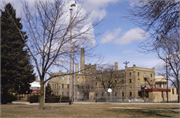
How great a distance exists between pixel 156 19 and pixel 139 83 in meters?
61.0

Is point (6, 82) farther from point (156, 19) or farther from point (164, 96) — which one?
point (164, 96)

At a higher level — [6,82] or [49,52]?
[49,52]

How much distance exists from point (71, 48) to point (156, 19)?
8.07m

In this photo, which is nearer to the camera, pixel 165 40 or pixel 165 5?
pixel 165 5

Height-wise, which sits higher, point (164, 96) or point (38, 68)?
point (38, 68)

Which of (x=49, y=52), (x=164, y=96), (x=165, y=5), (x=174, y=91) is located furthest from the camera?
(x=174, y=91)

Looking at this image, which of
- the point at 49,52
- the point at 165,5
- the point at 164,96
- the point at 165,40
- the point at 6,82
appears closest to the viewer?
the point at 165,5

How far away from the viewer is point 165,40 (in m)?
10.1

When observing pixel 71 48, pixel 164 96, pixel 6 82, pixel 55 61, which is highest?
pixel 71 48

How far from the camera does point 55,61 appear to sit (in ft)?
51.0

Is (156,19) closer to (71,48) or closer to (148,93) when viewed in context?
(71,48)

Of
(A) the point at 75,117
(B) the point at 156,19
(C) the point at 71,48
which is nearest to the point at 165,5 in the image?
(B) the point at 156,19

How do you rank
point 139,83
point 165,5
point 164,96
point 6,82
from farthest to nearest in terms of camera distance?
point 139,83, point 164,96, point 6,82, point 165,5

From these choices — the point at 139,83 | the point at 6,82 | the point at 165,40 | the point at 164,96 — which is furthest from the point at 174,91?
the point at 165,40
